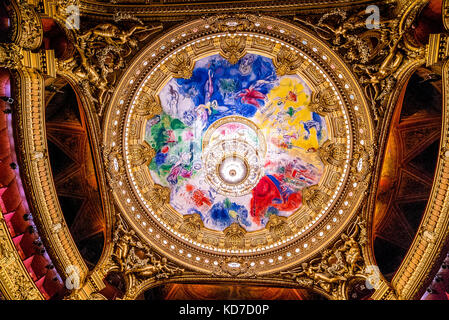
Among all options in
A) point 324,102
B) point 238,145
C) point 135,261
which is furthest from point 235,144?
point 135,261

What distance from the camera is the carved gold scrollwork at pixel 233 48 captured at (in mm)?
11516

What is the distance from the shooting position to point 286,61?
11.8m

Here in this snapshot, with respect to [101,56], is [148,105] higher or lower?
lower

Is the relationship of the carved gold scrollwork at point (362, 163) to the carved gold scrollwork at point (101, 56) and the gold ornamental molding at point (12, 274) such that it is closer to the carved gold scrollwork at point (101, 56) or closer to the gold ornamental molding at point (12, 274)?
the carved gold scrollwork at point (101, 56)

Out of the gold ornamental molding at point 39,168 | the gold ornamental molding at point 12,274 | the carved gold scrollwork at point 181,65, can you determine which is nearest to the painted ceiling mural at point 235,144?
the carved gold scrollwork at point 181,65

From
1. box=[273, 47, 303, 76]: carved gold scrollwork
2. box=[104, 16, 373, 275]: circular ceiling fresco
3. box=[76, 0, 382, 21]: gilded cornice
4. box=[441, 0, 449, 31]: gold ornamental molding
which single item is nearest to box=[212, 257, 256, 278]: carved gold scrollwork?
box=[104, 16, 373, 275]: circular ceiling fresco

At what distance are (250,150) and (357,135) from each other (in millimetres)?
4214

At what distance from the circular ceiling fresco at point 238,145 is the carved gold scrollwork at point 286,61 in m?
0.04

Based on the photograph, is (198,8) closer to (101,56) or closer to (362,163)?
(101,56)

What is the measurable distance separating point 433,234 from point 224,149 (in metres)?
7.86

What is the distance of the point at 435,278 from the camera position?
9055mm

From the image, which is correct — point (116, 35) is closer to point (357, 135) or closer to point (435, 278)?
point (357, 135)

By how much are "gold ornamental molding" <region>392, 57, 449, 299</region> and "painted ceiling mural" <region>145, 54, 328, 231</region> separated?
4.48m
